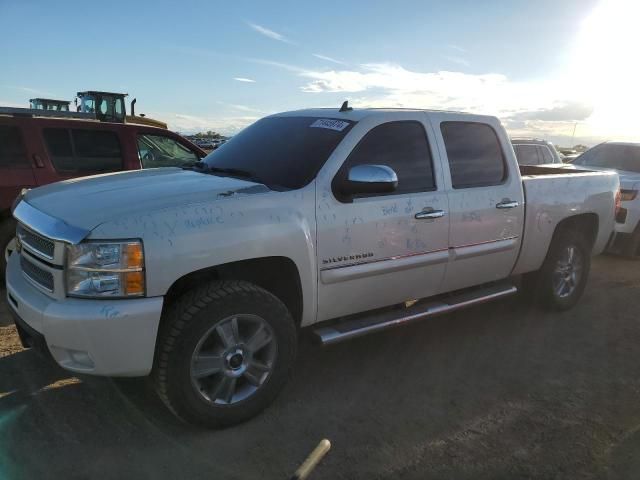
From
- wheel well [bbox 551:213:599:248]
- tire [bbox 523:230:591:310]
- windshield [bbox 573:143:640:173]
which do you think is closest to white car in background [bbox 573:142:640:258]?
windshield [bbox 573:143:640:173]

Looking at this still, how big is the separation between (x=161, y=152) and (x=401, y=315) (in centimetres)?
433

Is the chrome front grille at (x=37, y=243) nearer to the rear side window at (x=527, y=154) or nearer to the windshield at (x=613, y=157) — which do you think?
the windshield at (x=613, y=157)

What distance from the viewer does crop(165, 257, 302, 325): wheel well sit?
307 cm

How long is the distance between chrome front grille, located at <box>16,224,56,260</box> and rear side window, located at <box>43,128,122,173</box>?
10.0 ft

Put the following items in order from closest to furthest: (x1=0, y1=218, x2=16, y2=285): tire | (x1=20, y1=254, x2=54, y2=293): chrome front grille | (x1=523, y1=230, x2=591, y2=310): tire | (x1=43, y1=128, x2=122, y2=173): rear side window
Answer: (x1=20, y1=254, x2=54, y2=293): chrome front grille
(x1=523, y1=230, x2=591, y2=310): tire
(x1=0, y1=218, x2=16, y2=285): tire
(x1=43, y1=128, x2=122, y2=173): rear side window

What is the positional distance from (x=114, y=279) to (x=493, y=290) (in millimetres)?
3283

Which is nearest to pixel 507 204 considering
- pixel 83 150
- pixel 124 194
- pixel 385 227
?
pixel 385 227

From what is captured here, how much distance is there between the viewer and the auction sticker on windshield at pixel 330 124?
12.3 ft

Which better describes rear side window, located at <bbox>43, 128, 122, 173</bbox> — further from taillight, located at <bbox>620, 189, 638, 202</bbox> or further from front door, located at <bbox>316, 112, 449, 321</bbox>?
taillight, located at <bbox>620, 189, 638, 202</bbox>

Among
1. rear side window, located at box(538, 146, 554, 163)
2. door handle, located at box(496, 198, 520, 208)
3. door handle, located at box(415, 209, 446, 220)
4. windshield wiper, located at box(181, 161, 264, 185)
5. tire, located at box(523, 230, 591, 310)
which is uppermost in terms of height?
rear side window, located at box(538, 146, 554, 163)

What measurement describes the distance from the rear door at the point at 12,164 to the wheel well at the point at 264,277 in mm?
3532

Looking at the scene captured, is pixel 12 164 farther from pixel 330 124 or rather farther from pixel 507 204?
pixel 507 204

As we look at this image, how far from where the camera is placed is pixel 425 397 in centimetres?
365

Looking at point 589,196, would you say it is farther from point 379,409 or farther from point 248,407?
point 248,407
